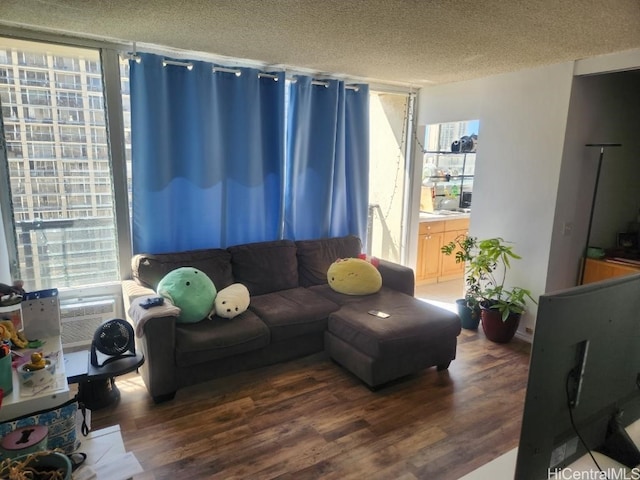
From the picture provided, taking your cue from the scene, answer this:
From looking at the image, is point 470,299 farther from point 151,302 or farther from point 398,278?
point 151,302

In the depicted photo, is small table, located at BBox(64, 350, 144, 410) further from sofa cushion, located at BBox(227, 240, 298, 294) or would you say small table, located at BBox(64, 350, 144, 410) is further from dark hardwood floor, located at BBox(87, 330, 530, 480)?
sofa cushion, located at BBox(227, 240, 298, 294)

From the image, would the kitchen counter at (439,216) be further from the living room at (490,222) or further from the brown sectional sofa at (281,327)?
the brown sectional sofa at (281,327)

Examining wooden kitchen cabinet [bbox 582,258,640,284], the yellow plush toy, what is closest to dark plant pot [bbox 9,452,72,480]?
the yellow plush toy

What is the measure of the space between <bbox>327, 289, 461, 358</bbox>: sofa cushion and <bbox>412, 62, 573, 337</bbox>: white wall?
1112 millimetres

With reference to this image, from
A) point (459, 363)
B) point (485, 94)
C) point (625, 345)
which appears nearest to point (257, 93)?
point (485, 94)

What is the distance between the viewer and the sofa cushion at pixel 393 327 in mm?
2664

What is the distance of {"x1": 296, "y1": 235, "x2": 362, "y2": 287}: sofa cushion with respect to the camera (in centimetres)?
370

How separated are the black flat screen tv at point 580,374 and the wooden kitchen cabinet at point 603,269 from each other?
274 cm

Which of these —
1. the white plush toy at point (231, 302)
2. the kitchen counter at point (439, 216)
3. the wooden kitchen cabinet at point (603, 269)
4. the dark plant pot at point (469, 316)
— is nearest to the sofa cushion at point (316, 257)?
the white plush toy at point (231, 302)

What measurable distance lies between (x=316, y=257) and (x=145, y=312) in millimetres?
1683

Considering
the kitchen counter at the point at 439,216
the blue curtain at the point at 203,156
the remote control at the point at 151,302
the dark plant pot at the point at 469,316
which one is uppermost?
the blue curtain at the point at 203,156

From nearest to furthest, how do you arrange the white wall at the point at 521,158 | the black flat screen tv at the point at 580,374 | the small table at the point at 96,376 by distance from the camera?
1. the black flat screen tv at the point at 580,374
2. the small table at the point at 96,376
3. the white wall at the point at 521,158

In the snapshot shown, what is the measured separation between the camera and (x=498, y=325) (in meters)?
3.47

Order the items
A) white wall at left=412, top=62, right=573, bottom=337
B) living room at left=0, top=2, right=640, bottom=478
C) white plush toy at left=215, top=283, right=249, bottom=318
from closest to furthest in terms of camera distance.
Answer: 1. living room at left=0, top=2, right=640, bottom=478
2. white plush toy at left=215, top=283, right=249, bottom=318
3. white wall at left=412, top=62, right=573, bottom=337
